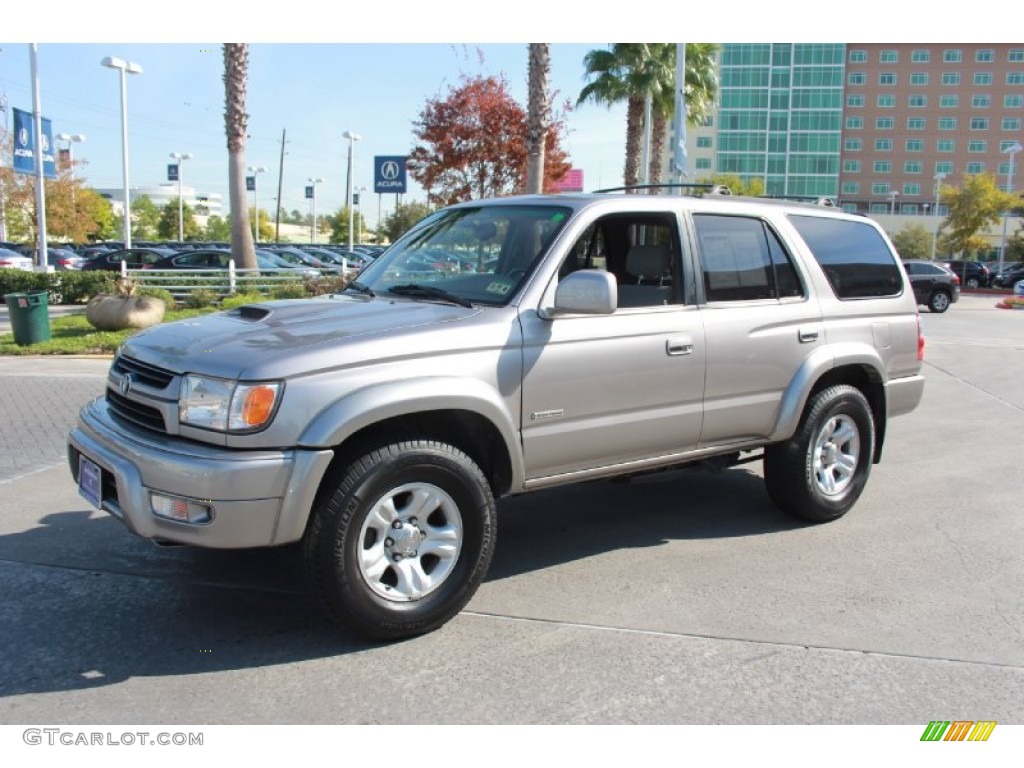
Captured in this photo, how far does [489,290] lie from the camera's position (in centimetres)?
448

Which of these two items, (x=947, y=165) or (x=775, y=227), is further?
(x=947, y=165)

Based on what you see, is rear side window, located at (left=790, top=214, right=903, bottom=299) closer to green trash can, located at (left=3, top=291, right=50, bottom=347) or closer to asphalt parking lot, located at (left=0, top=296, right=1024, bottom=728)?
asphalt parking lot, located at (left=0, top=296, right=1024, bottom=728)

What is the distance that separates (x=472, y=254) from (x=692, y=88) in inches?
1170

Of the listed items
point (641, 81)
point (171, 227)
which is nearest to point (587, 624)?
point (641, 81)

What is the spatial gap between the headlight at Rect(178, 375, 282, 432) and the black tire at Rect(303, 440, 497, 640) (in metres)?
0.44

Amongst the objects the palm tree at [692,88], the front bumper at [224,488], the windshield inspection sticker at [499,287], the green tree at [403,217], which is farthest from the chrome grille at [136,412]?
the green tree at [403,217]

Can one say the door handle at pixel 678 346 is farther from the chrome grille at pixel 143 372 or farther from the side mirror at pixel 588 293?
the chrome grille at pixel 143 372

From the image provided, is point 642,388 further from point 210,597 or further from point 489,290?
point 210,597

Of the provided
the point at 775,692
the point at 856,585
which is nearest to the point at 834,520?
the point at 856,585

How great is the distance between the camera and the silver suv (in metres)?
3.63

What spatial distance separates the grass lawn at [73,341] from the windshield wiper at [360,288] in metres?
8.63

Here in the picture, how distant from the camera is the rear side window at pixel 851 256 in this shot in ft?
18.8

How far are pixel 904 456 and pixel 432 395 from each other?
17.9 feet

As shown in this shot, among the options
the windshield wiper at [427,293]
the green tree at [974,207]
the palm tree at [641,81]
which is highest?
the palm tree at [641,81]
